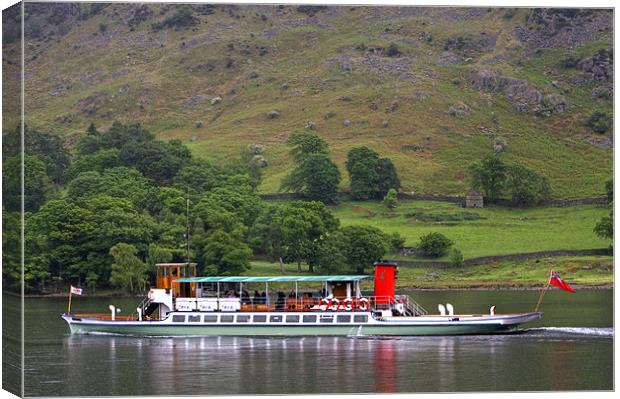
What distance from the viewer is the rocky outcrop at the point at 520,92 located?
603 ft

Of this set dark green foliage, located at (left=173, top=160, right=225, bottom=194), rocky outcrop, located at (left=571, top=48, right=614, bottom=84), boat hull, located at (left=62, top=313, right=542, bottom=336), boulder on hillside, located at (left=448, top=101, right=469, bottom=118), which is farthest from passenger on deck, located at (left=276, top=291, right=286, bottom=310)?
rocky outcrop, located at (left=571, top=48, right=614, bottom=84)

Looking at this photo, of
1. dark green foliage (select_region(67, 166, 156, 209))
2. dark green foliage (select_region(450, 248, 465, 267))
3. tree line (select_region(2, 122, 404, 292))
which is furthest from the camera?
dark green foliage (select_region(67, 166, 156, 209))

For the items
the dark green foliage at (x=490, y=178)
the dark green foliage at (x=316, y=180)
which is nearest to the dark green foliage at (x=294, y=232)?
the dark green foliage at (x=316, y=180)

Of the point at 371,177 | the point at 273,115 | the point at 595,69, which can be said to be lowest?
the point at 371,177

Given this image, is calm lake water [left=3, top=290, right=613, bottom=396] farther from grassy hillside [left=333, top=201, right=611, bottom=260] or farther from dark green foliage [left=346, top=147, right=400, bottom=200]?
dark green foliage [left=346, top=147, right=400, bottom=200]

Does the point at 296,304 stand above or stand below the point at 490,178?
below

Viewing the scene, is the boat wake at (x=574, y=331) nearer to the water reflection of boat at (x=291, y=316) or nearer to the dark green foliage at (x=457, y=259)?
the water reflection of boat at (x=291, y=316)

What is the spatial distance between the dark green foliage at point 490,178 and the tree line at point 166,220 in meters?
8.70

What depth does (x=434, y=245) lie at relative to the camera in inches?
4643

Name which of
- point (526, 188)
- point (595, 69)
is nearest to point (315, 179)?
point (526, 188)

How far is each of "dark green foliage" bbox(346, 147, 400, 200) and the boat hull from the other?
8387 cm

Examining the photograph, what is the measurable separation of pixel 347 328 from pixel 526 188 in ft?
283

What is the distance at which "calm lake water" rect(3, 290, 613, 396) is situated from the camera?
3909 centimetres

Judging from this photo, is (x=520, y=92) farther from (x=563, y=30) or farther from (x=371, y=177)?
(x=371, y=177)
